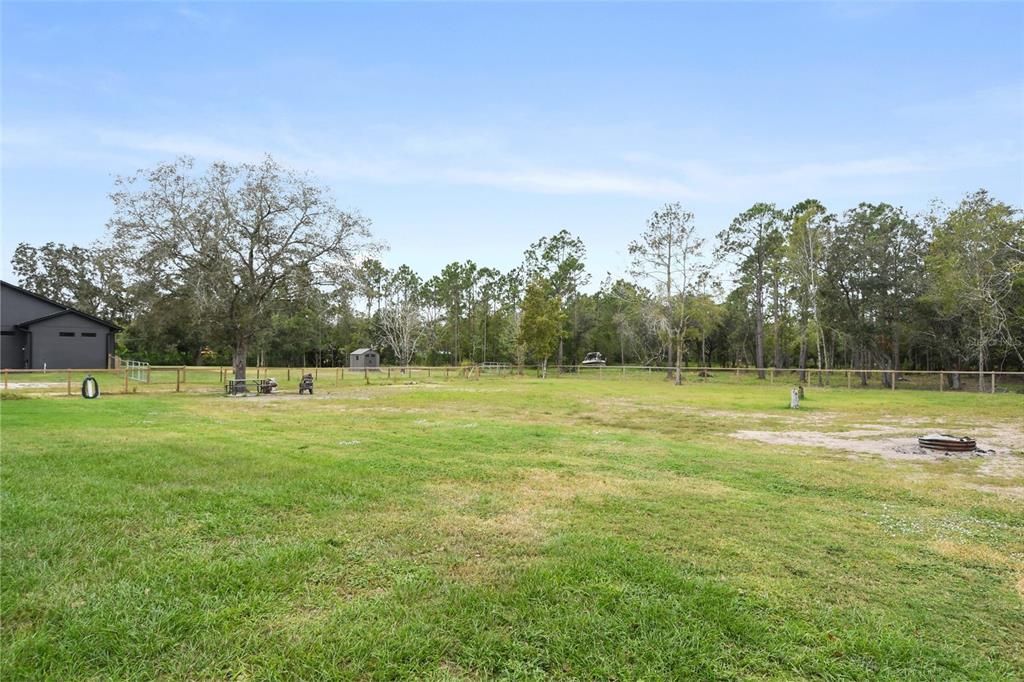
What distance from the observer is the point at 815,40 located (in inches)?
393

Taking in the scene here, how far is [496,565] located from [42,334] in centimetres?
3724

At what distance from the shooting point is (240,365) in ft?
65.7

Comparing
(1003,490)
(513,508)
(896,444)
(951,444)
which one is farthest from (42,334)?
(1003,490)

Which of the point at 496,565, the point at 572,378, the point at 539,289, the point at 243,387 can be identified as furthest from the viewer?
the point at 539,289

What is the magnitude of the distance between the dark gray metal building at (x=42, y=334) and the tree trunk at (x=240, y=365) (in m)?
17.4

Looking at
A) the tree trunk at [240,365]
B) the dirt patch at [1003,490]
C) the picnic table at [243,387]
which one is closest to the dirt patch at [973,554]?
the dirt patch at [1003,490]

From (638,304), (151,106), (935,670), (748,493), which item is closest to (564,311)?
(638,304)

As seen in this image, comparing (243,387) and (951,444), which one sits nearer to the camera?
(951,444)

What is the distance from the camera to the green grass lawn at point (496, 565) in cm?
237

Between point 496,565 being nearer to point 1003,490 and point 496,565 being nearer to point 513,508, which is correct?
point 513,508

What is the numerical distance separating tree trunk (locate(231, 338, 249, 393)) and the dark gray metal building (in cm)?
1741

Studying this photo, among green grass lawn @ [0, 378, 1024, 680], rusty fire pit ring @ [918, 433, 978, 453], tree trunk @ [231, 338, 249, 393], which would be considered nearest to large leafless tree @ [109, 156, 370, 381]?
tree trunk @ [231, 338, 249, 393]

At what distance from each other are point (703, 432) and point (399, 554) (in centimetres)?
796

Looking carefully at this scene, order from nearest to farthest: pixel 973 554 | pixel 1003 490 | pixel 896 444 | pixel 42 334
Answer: pixel 973 554 < pixel 1003 490 < pixel 896 444 < pixel 42 334
